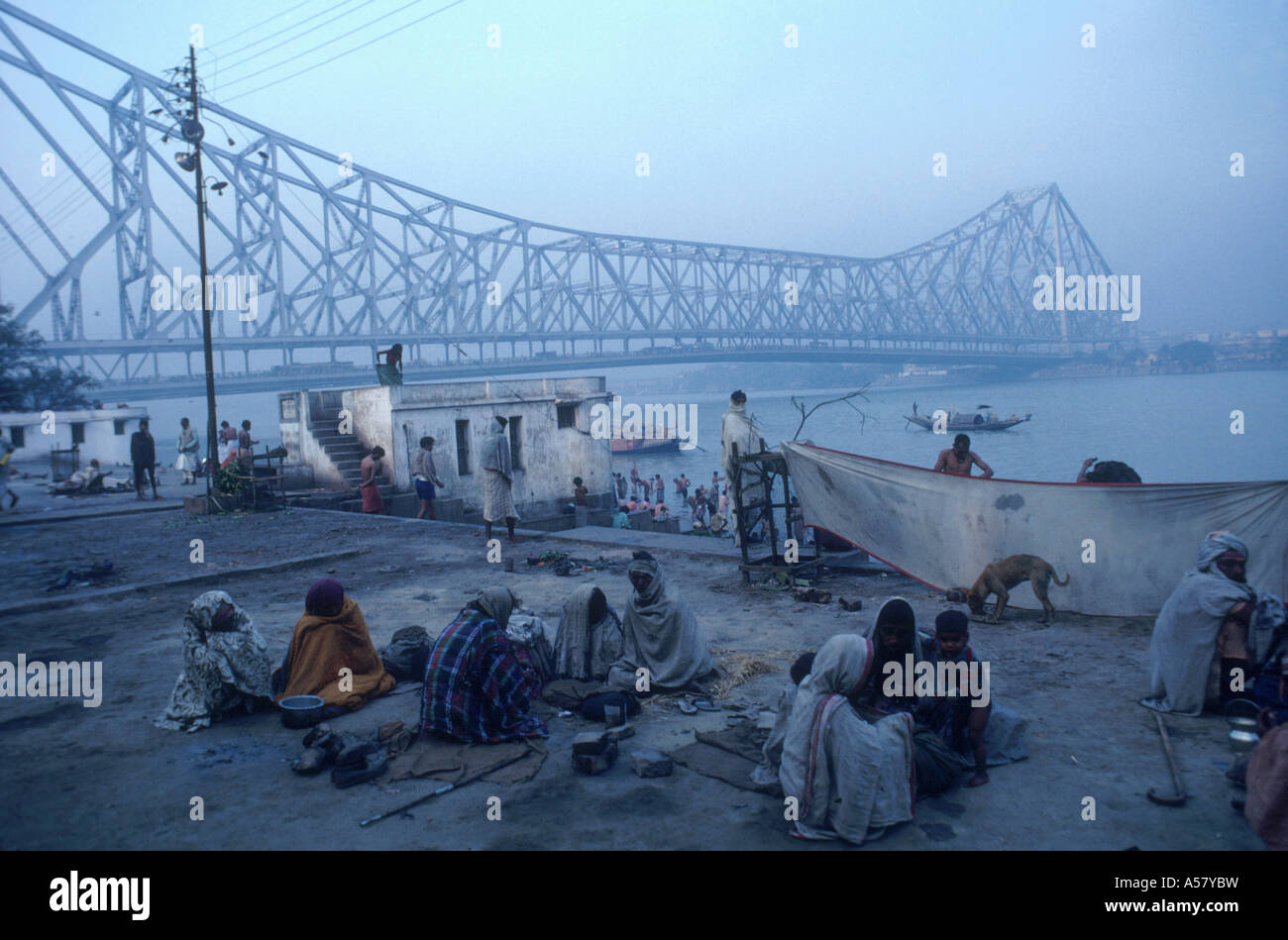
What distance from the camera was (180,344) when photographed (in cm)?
5319

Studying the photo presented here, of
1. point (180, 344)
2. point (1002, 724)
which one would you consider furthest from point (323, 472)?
point (180, 344)

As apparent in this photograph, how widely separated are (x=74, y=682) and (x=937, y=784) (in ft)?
16.6

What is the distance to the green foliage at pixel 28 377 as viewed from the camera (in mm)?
28828

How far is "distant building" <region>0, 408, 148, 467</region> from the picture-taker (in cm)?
2508

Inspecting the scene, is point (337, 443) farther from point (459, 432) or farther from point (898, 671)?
point (898, 671)

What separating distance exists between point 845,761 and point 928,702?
75 cm

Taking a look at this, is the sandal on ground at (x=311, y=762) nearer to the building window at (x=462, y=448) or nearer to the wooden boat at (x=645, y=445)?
the building window at (x=462, y=448)

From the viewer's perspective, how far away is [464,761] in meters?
3.95

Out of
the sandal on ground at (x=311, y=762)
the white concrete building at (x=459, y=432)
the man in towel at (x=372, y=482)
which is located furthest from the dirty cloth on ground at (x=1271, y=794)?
the white concrete building at (x=459, y=432)

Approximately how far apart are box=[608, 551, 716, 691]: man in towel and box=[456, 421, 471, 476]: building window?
37.2 ft

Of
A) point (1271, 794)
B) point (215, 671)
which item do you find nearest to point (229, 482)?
point (215, 671)

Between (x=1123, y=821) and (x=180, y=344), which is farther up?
(x=180, y=344)

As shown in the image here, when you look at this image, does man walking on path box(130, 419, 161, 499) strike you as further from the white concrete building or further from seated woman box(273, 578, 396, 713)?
seated woman box(273, 578, 396, 713)
